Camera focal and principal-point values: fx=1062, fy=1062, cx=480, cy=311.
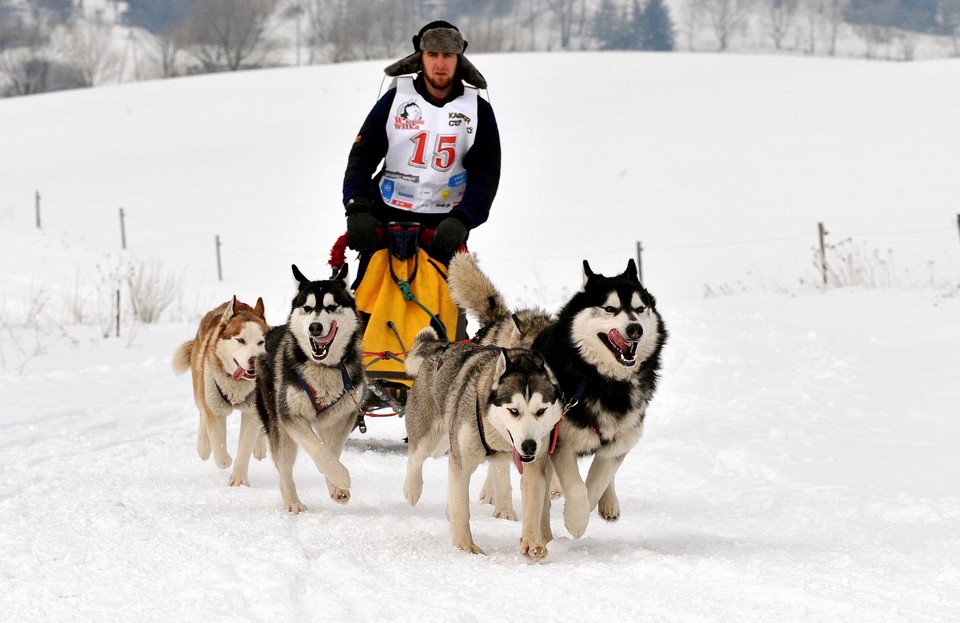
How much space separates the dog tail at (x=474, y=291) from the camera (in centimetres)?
526

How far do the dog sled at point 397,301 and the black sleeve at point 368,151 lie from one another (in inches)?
10.8

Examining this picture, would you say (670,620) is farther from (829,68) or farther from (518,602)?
(829,68)

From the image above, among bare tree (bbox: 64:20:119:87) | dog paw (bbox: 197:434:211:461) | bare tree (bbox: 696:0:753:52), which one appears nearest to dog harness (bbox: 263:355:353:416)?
dog paw (bbox: 197:434:211:461)

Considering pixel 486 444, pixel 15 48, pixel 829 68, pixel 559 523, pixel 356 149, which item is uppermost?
pixel 15 48

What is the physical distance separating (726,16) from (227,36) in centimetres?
5058

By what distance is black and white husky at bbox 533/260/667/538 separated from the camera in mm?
4234

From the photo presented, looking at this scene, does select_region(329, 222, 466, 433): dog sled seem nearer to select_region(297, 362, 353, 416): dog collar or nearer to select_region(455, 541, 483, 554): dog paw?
select_region(297, 362, 353, 416): dog collar

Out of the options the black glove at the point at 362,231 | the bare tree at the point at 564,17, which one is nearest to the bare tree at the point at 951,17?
the bare tree at the point at 564,17

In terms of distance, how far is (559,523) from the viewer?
4.88 meters

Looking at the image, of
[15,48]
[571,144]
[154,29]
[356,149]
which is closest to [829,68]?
[571,144]

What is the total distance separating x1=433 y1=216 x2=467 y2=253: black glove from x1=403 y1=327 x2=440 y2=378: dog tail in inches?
24.7

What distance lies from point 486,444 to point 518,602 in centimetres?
92

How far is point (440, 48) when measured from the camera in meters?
5.76

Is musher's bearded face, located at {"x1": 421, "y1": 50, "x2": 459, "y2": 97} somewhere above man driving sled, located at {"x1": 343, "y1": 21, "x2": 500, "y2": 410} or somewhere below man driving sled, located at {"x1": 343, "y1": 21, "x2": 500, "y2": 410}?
above
